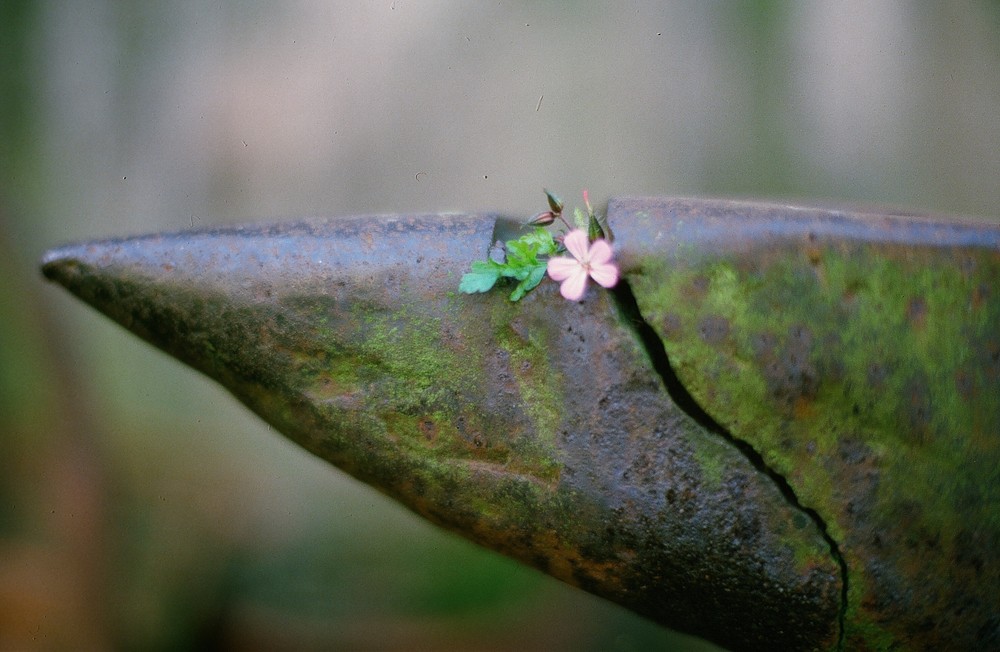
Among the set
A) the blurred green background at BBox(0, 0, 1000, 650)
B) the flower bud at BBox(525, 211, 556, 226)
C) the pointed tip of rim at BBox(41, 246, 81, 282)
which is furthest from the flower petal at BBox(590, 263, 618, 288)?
the blurred green background at BBox(0, 0, 1000, 650)

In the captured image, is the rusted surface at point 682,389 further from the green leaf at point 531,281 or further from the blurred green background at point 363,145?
the blurred green background at point 363,145

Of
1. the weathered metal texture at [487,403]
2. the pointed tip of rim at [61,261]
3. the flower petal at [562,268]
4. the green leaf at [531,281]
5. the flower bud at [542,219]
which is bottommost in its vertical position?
the weathered metal texture at [487,403]

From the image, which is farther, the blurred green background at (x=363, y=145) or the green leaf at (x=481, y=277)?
the blurred green background at (x=363, y=145)

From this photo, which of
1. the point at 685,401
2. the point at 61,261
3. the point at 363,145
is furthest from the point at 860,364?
the point at 363,145

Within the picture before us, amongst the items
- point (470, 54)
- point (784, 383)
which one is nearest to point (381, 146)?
point (470, 54)

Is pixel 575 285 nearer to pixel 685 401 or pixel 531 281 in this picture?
pixel 531 281

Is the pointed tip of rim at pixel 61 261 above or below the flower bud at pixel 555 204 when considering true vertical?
below

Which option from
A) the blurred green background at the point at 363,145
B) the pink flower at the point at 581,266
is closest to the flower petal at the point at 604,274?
the pink flower at the point at 581,266

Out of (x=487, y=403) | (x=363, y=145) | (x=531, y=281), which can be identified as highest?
(x=363, y=145)
